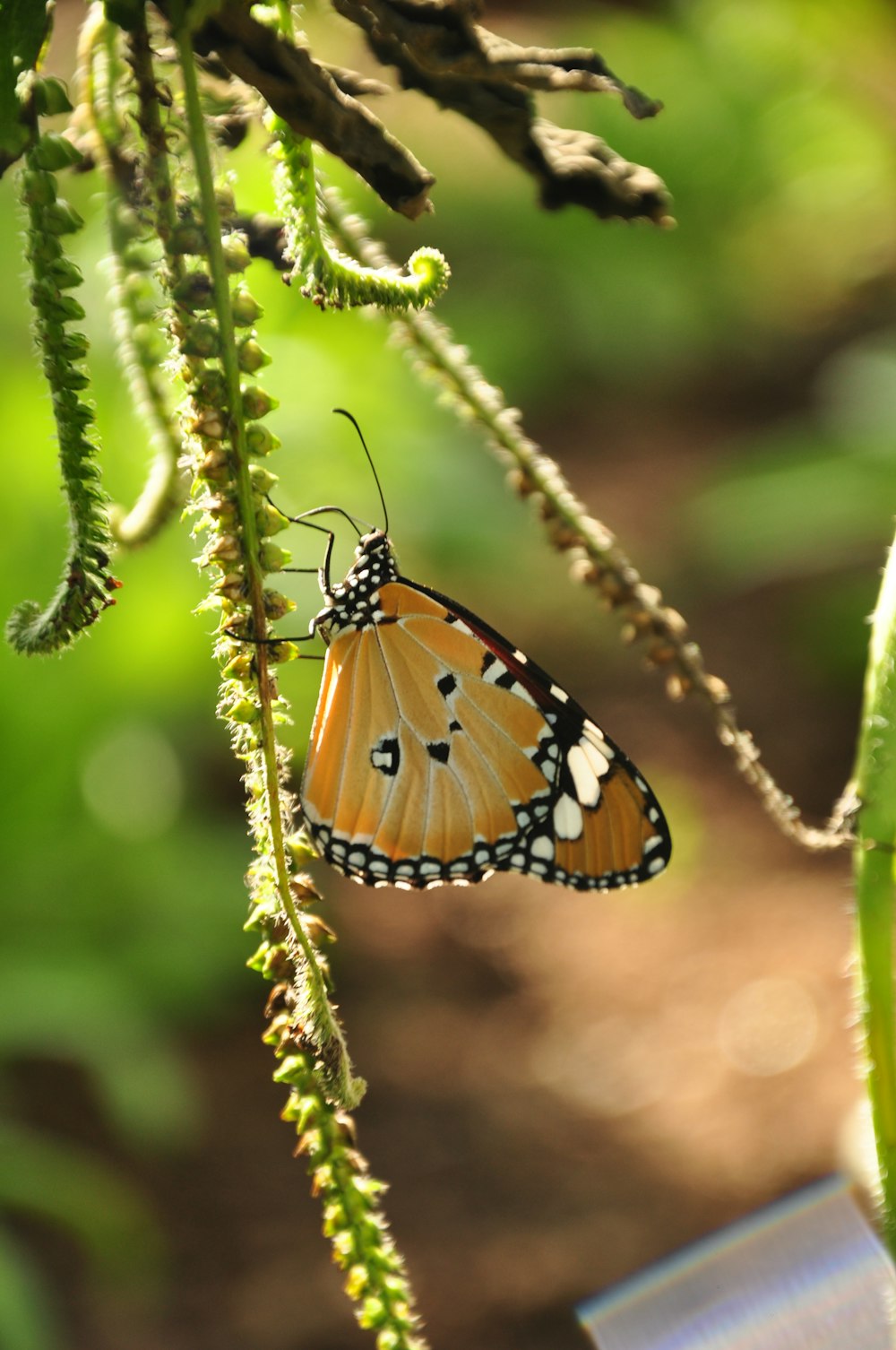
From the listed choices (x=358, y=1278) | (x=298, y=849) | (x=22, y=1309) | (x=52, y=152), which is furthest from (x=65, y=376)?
(x=22, y=1309)

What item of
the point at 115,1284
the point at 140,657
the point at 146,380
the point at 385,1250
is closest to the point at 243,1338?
the point at 115,1284

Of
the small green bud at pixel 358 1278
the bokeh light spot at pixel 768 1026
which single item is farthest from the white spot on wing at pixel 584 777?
the bokeh light spot at pixel 768 1026

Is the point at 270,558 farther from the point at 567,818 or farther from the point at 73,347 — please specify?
the point at 567,818

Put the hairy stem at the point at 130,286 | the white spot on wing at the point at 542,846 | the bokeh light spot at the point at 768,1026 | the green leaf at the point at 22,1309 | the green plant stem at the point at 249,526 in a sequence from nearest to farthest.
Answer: the green plant stem at the point at 249,526 → the hairy stem at the point at 130,286 → the white spot on wing at the point at 542,846 → the green leaf at the point at 22,1309 → the bokeh light spot at the point at 768,1026

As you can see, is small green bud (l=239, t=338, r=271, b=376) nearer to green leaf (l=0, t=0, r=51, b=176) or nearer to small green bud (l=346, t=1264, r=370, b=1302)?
green leaf (l=0, t=0, r=51, b=176)

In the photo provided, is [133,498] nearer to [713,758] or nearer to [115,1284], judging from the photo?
[115,1284]

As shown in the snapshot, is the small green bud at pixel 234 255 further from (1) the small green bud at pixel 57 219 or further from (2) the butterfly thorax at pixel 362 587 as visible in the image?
(2) the butterfly thorax at pixel 362 587

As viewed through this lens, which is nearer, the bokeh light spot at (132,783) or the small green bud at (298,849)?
the small green bud at (298,849)

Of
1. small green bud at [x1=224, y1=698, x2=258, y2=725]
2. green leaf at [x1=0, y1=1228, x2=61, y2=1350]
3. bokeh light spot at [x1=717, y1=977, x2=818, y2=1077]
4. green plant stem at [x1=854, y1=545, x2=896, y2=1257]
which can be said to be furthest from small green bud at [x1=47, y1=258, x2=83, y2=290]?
bokeh light spot at [x1=717, y1=977, x2=818, y2=1077]
